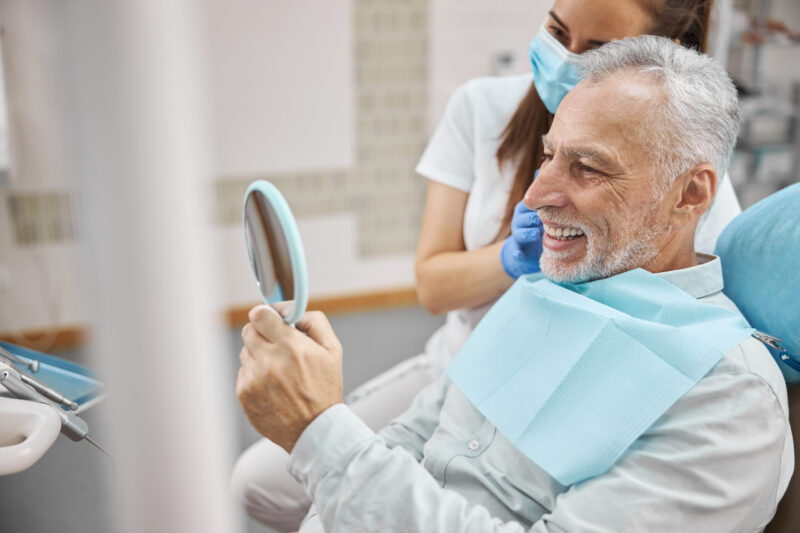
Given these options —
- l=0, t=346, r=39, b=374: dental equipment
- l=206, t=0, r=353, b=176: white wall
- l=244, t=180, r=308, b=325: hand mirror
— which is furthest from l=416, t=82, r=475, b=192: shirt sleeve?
l=206, t=0, r=353, b=176: white wall

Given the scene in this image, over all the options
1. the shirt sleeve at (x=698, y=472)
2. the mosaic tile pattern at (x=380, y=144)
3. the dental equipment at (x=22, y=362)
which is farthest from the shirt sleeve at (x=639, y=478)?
the mosaic tile pattern at (x=380, y=144)

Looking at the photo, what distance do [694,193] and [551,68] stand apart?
0.98 feet

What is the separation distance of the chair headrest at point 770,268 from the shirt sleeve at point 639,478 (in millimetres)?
158

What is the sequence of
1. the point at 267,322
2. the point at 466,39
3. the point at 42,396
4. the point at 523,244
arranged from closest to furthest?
the point at 267,322 < the point at 42,396 < the point at 523,244 < the point at 466,39

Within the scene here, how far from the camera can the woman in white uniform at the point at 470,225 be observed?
1174 mm

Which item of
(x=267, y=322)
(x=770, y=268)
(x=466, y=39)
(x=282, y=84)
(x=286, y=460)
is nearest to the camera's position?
(x=267, y=322)

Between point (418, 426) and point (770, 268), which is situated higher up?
point (770, 268)

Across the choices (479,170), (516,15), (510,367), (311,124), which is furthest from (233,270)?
(510,367)

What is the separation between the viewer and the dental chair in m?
0.94

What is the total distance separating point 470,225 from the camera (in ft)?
4.37

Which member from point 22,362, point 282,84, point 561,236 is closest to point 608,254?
point 561,236

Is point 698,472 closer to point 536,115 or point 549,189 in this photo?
point 549,189

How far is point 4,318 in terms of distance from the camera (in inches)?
115

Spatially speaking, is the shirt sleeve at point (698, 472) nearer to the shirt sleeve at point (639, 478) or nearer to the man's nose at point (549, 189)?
the shirt sleeve at point (639, 478)
